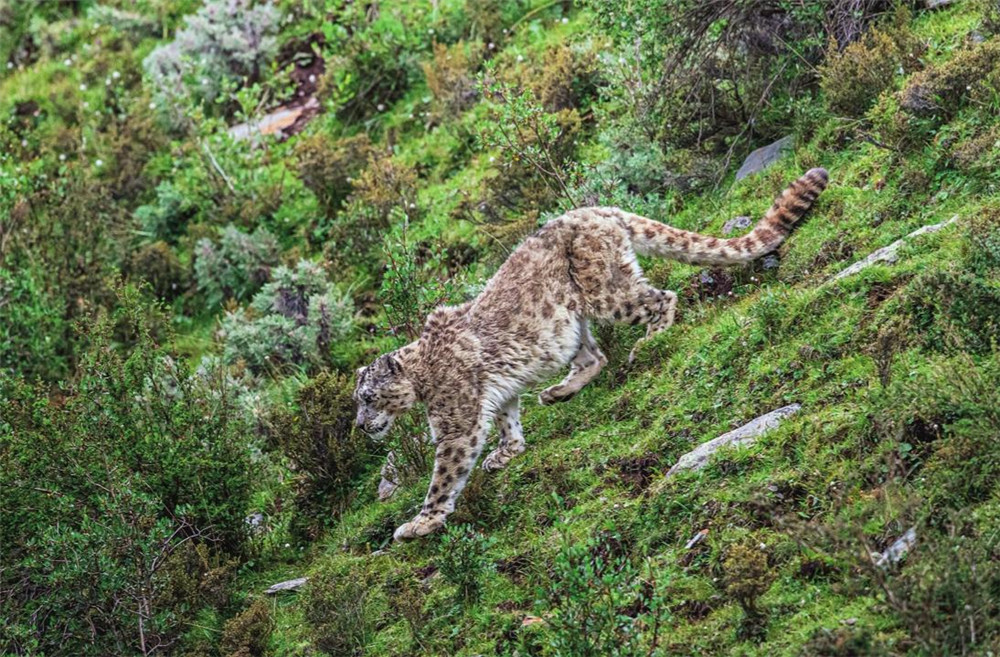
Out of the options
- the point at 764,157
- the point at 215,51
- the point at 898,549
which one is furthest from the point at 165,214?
the point at 898,549

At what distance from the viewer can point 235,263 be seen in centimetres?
1398

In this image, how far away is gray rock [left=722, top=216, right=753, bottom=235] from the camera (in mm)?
9969

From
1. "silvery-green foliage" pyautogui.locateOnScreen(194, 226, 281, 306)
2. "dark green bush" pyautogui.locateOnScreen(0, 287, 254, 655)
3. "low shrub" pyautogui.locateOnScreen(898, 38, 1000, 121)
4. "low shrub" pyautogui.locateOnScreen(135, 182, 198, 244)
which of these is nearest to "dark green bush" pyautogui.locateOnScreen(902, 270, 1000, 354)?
"low shrub" pyautogui.locateOnScreen(898, 38, 1000, 121)

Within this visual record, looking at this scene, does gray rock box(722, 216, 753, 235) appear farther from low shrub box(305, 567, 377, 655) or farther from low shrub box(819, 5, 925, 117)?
low shrub box(305, 567, 377, 655)

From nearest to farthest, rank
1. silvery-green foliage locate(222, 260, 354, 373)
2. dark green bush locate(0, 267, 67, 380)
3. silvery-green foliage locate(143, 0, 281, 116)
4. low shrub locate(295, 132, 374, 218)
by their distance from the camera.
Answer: silvery-green foliage locate(222, 260, 354, 373) → dark green bush locate(0, 267, 67, 380) → low shrub locate(295, 132, 374, 218) → silvery-green foliage locate(143, 0, 281, 116)

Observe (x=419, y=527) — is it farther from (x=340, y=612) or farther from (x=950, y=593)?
(x=950, y=593)

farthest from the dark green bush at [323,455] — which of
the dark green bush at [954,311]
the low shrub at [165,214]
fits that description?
the low shrub at [165,214]

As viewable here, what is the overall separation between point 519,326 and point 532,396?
118 cm

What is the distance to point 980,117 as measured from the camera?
29.5 feet

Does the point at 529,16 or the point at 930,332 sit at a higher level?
the point at 529,16

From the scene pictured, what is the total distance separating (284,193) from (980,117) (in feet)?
28.5

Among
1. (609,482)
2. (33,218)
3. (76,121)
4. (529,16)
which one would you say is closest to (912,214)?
(609,482)

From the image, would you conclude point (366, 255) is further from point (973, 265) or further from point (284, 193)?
point (973, 265)

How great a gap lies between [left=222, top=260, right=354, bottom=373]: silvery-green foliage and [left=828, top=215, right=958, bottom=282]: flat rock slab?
17.6 ft
